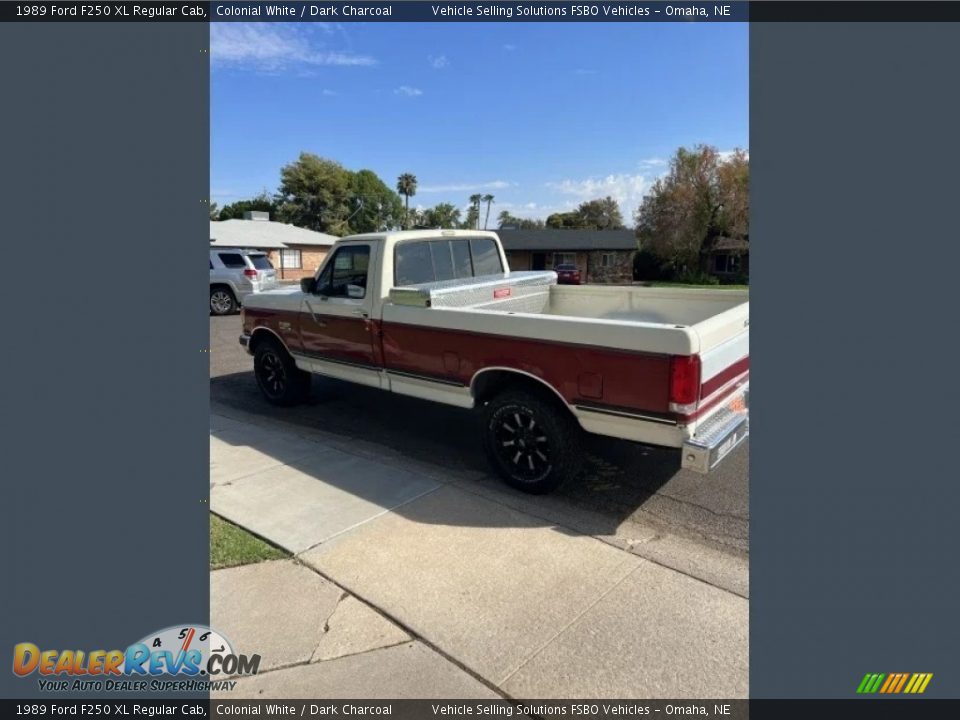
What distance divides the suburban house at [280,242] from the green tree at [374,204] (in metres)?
31.9

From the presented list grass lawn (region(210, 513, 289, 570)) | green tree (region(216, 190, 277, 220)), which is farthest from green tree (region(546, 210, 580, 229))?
grass lawn (region(210, 513, 289, 570))

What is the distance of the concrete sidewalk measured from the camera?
261 cm

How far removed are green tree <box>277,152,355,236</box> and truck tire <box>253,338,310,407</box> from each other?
4975cm

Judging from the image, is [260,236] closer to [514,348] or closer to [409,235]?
[409,235]

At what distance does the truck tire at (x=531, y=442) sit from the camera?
14.0 feet

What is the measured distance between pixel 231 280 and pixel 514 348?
46.6 ft

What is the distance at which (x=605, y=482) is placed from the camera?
4781 millimetres

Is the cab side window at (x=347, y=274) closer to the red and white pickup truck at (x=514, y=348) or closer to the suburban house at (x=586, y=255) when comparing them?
the red and white pickup truck at (x=514, y=348)

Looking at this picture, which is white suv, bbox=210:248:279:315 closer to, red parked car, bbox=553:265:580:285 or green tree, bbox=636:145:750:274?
red parked car, bbox=553:265:580:285

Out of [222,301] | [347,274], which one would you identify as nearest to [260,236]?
[222,301]


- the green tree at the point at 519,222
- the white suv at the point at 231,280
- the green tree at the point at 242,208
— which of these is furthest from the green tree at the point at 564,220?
the white suv at the point at 231,280

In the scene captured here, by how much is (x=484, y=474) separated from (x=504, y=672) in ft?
7.77

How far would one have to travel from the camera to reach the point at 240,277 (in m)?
16.5

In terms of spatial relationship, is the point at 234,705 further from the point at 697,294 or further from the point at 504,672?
the point at 697,294
